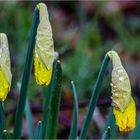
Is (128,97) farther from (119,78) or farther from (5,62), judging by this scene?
(5,62)

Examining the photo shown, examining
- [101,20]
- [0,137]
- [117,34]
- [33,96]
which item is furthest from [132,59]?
[0,137]

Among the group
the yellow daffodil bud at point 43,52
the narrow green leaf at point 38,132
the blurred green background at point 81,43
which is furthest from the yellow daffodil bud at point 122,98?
the blurred green background at point 81,43

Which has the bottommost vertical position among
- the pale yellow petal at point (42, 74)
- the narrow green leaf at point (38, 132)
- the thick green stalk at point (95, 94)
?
the narrow green leaf at point (38, 132)

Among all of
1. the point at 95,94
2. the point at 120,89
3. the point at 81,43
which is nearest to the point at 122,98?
the point at 120,89

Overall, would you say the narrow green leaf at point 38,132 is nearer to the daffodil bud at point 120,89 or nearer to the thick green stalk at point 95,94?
the thick green stalk at point 95,94

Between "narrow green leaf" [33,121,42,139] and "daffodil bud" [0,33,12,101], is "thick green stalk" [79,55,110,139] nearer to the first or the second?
"narrow green leaf" [33,121,42,139]

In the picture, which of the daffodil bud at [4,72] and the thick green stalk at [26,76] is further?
the thick green stalk at [26,76]
